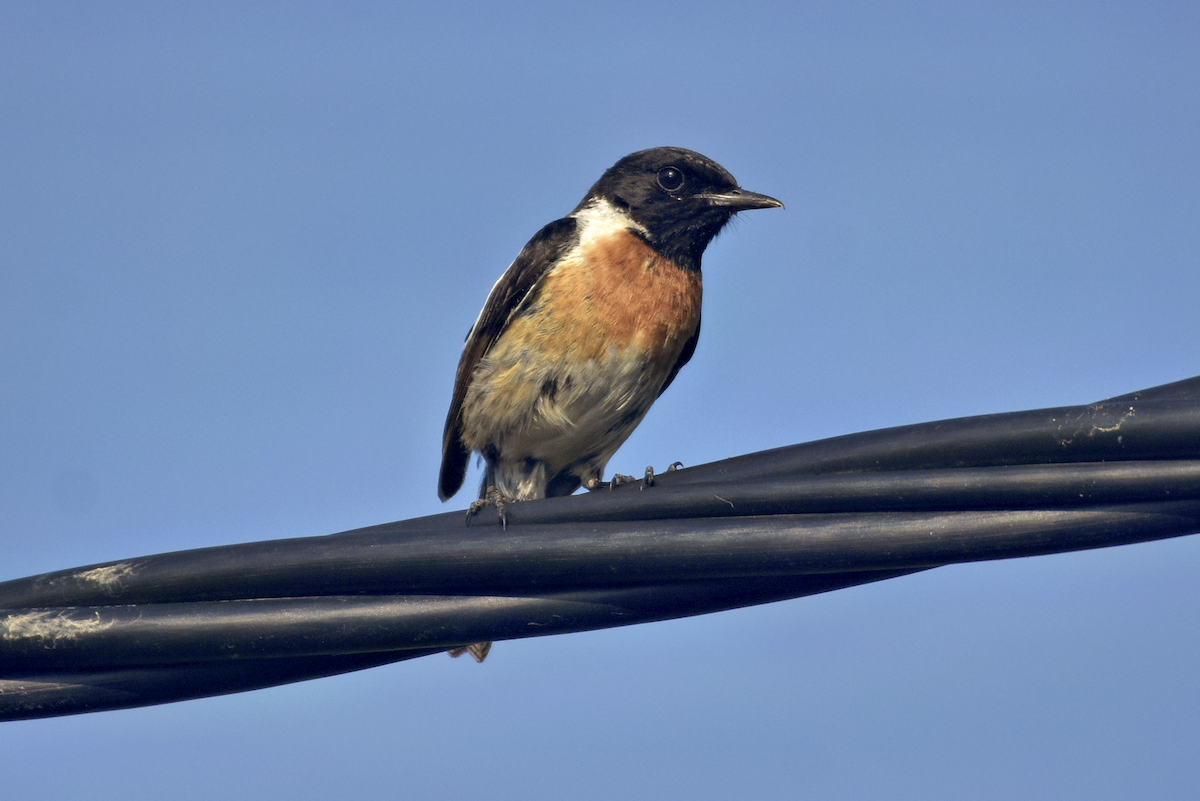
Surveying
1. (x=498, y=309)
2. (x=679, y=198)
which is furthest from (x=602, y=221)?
(x=498, y=309)

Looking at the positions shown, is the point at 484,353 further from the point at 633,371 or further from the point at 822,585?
the point at 822,585

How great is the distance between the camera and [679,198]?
6.66 m

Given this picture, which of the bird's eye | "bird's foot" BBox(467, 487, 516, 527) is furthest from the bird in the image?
"bird's foot" BBox(467, 487, 516, 527)

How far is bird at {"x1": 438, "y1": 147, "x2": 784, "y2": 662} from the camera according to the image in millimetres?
5621

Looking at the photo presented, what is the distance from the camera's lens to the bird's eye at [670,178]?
6.73 m

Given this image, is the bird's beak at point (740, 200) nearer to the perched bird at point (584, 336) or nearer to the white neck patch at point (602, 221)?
the perched bird at point (584, 336)

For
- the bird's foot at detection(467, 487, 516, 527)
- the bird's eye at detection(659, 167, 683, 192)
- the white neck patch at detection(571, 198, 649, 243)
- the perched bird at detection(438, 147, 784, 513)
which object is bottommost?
the bird's foot at detection(467, 487, 516, 527)

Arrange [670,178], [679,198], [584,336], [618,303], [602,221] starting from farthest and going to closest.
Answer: [670,178], [679,198], [602,221], [618,303], [584,336]

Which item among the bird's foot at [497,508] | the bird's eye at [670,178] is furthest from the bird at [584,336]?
the bird's foot at [497,508]

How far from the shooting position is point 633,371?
225 inches

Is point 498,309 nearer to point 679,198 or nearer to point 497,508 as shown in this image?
point 679,198

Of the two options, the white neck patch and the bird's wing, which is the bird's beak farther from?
the bird's wing

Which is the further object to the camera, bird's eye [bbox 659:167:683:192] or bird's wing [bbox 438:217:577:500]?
bird's eye [bbox 659:167:683:192]

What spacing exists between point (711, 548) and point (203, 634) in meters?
1.14
